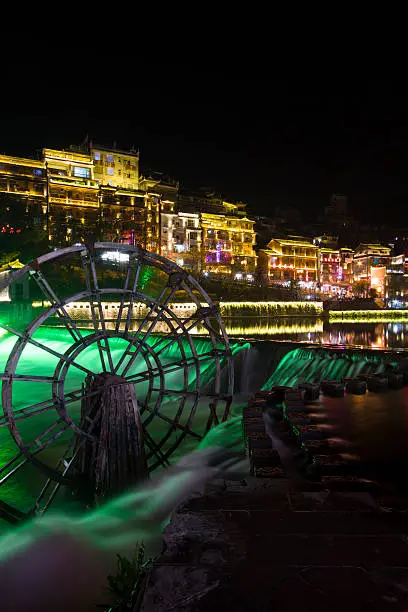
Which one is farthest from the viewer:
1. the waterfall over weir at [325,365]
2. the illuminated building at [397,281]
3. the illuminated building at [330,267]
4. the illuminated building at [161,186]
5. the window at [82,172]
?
the illuminated building at [330,267]

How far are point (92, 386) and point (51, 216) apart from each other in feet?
182

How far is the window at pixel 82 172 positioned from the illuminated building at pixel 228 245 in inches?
831

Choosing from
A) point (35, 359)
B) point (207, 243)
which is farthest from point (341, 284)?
point (35, 359)

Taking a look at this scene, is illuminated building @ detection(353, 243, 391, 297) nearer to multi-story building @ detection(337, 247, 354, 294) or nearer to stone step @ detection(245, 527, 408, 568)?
multi-story building @ detection(337, 247, 354, 294)

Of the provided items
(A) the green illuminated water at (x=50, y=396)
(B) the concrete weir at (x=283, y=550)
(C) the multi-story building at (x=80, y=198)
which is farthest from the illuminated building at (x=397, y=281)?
(B) the concrete weir at (x=283, y=550)

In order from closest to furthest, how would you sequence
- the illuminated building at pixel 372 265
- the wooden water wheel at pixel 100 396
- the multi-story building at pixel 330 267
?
the wooden water wheel at pixel 100 396 < the illuminated building at pixel 372 265 < the multi-story building at pixel 330 267

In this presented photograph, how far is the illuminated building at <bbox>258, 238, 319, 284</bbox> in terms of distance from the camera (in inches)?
3194

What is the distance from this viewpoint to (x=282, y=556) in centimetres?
421

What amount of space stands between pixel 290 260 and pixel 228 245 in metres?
15.8

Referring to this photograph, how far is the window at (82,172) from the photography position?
6272 centimetres

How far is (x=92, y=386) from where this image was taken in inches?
310

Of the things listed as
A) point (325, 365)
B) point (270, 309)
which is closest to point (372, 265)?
point (270, 309)

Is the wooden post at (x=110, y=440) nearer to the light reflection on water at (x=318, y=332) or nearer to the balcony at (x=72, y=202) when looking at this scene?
the light reflection on water at (x=318, y=332)

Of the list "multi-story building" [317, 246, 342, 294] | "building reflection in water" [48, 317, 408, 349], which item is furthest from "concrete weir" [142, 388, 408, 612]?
"multi-story building" [317, 246, 342, 294]
